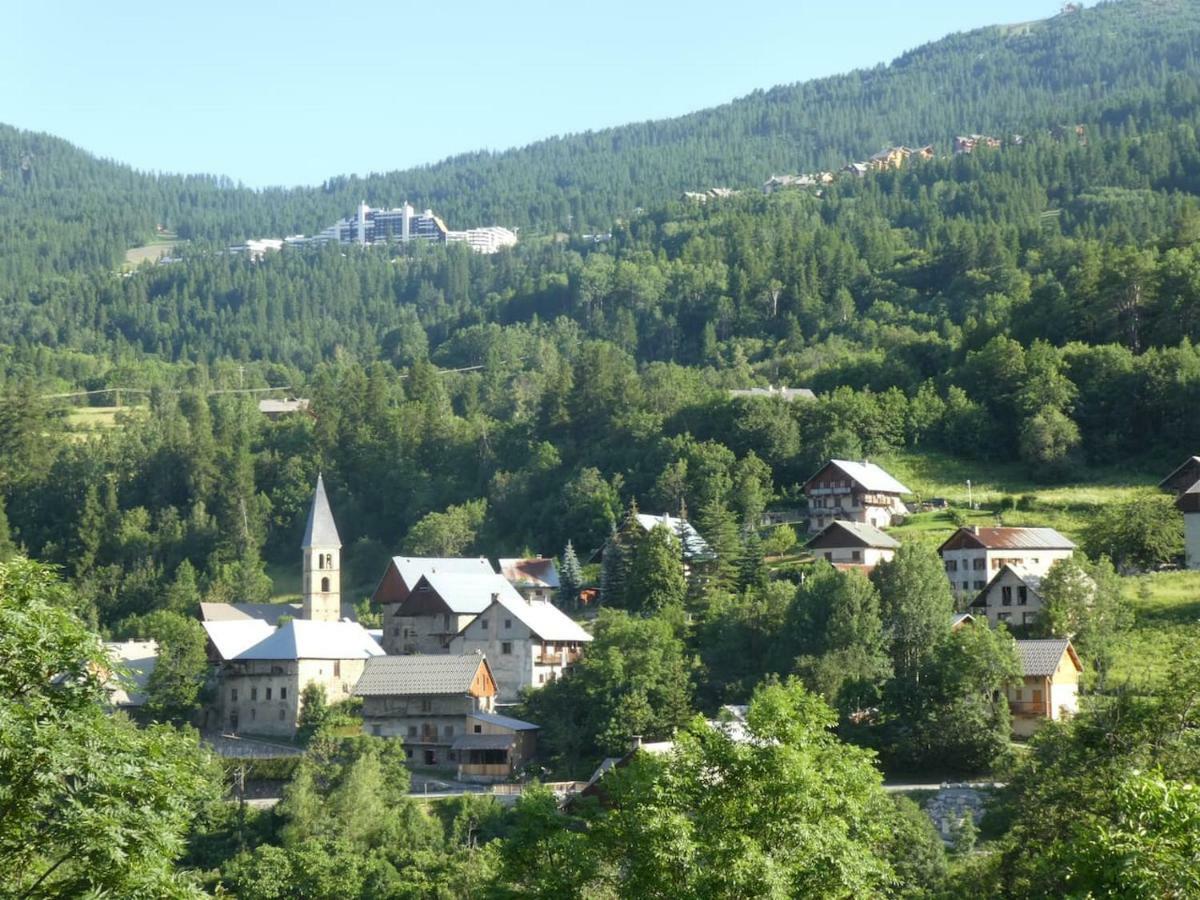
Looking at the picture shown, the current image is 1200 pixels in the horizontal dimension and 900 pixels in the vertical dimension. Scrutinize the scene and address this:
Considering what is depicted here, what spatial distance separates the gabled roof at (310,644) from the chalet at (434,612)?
4632mm

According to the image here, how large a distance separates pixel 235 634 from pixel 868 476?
98.3 feet

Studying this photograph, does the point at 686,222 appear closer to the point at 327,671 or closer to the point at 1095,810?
the point at 327,671

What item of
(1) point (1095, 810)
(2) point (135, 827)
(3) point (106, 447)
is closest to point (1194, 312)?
(3) point (106, 447)

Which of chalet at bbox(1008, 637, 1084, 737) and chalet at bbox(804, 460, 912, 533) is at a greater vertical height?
chalet at bbox(804, 460, 912, 533)

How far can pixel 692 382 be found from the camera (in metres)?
113

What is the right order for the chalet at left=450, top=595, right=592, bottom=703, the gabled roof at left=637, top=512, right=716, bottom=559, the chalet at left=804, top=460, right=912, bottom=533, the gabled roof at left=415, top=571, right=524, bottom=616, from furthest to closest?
the chalet at left=804, top=460, right=912, bottom=533 → the gabled roof at left=637, top=512, right=716, bottom=559 → the gabled roof at left=415, top=571, right=524, bottom=616 → the chalet at left=450, top=595, right=592, bottom=703

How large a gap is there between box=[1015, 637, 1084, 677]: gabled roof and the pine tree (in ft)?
88.5

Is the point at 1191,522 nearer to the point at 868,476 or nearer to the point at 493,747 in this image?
the point at 868,476

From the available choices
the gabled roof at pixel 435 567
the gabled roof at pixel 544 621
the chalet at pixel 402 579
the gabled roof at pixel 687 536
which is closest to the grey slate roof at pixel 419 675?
the gabled roof at pixel 544 621

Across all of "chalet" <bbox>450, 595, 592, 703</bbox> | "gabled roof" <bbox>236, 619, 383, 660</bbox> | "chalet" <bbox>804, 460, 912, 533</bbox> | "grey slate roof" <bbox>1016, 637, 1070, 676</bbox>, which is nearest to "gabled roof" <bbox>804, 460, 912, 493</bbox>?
"chalet" <bbox>804, 460, 912, 533</bbox>

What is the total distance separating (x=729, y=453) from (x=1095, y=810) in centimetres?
6291

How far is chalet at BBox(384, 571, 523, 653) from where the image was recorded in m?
80.9

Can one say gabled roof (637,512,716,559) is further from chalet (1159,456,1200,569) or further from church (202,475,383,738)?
chalet (1159,456,1200,569)

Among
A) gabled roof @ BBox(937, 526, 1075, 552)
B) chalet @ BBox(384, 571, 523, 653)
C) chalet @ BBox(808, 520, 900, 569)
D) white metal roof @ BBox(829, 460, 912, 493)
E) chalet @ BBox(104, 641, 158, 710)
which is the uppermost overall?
white metal roof @ BBox(829, 460, 912, 493)
